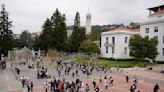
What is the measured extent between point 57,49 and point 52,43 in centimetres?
224

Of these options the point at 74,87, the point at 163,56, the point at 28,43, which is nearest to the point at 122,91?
the point at 74,87

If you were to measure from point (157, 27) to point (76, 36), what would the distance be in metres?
28.1

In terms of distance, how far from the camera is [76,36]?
2749 inches

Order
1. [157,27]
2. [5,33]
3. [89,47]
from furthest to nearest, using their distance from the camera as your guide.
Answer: [89,47] < [5,33] < [157,27]

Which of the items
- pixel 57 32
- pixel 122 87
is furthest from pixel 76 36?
pixel 122 87

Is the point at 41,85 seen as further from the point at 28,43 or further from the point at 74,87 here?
the point at 28,43

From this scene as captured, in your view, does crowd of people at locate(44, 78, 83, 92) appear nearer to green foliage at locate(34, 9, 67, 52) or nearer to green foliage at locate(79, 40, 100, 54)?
green foliage at locate(79, 40, 100, 54)

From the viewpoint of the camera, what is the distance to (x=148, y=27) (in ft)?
162

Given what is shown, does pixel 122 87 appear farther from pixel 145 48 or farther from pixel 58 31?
pixel 58 31

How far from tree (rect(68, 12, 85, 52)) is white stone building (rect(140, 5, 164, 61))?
23822 millimetres

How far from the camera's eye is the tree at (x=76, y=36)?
69938 millimetres

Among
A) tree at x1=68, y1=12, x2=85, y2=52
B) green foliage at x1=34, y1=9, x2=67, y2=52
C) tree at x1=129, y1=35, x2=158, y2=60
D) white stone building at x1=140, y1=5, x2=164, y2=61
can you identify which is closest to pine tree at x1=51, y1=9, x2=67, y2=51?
green foliage at x1=34, y1=9, x2=67, y2=52

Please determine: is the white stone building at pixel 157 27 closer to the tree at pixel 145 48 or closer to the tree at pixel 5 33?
the tree at pixel 145 48

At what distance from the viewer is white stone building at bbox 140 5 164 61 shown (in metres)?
46.6
